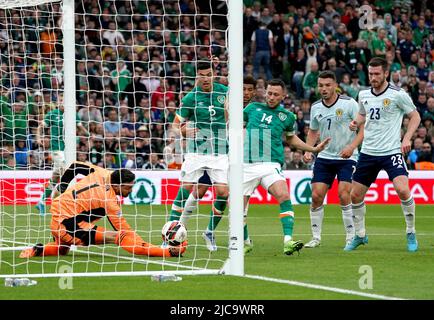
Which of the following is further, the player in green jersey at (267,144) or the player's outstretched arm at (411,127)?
the player in green jersey at (267,144)

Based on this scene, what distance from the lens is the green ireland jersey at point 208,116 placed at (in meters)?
13.1

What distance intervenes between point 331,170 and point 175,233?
3.29 m

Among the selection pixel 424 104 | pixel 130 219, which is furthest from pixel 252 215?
pixel 424 104

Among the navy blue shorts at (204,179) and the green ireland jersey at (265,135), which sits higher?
the green ireland jersey at (265,135)

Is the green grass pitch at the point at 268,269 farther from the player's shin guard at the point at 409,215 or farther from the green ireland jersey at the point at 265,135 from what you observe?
the green ireland jersey at the point at 265,135

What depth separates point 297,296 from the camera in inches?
334

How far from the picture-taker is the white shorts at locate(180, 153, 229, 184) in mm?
13133

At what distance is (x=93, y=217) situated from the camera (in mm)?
11891

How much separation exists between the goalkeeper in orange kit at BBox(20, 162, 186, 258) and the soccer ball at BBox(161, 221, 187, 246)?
133 mm

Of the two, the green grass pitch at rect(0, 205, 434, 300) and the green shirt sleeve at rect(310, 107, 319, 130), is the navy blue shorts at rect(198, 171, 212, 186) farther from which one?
the green shirt sleeve at rect(310, 107, 319, 130)

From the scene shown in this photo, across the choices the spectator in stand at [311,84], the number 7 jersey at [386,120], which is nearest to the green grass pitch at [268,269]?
the number 7 jersey at [386,120]

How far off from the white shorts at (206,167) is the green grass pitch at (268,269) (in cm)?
91

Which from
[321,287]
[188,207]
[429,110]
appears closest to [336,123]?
[188,207]

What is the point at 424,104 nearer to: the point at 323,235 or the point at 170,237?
the point at 323,235
